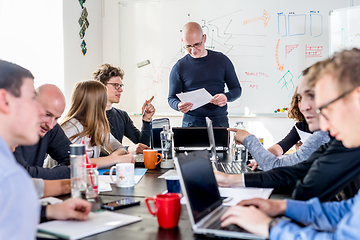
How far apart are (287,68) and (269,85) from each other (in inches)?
10.3

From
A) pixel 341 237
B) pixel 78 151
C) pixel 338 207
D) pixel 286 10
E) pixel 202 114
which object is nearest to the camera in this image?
pixel 341 237

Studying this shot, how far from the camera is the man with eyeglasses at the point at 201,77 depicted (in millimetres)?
2986

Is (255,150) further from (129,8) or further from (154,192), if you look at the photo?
(129,8)

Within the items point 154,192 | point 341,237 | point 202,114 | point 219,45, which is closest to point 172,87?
point 202,114

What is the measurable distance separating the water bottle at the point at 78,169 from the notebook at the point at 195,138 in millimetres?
1136

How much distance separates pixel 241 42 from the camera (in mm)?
3842

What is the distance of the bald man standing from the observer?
1.53m

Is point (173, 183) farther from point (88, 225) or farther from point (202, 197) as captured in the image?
point (88, 225)

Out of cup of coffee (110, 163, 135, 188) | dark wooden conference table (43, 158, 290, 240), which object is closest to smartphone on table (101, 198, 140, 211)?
dark wooden conference table (43, 158, 290, 240)

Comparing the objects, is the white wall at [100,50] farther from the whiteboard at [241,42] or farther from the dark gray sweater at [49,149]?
the dark gray sweater at [49,149]

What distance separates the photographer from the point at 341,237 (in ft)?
2.49

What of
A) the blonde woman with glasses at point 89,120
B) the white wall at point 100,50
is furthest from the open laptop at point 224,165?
the white wall at point 100,50

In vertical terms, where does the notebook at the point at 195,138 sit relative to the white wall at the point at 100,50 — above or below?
below

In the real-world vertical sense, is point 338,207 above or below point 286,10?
below
